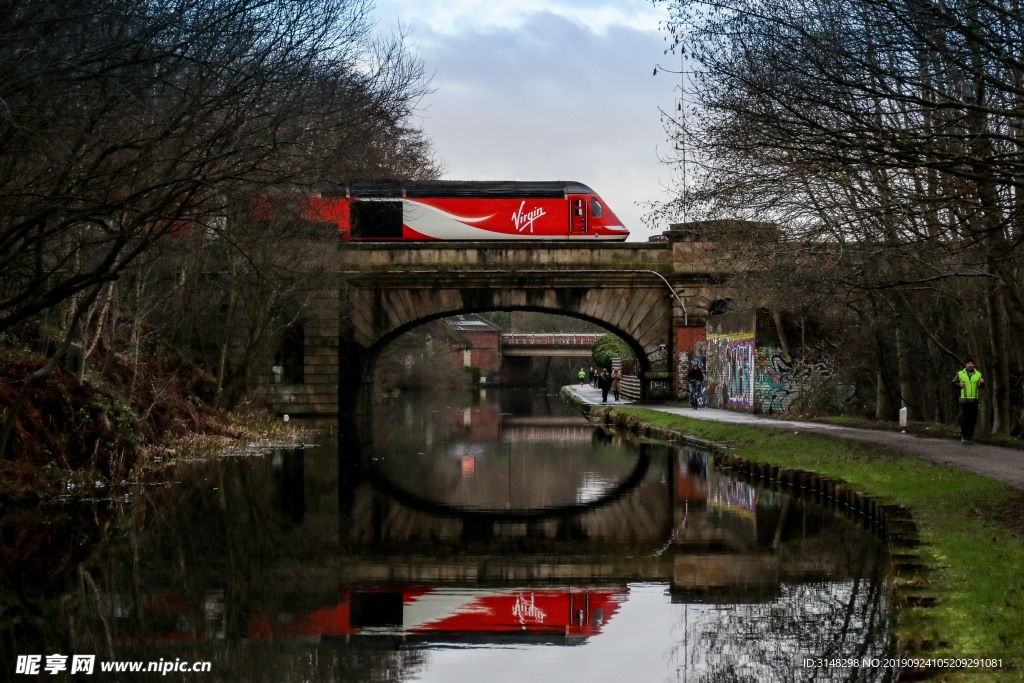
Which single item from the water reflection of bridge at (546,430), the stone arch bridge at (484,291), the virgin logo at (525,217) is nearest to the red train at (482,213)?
the virgin logo at (525,217)

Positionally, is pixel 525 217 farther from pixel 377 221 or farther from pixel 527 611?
pixel 527 611

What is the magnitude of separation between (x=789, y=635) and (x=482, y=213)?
1349 inches

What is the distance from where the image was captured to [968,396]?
22.5 m

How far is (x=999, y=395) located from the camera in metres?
26.3

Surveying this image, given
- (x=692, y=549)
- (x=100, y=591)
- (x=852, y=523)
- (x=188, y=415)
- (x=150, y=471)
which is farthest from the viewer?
(x=188, y=415)

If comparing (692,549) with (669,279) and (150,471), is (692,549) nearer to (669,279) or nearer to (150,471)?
(150,471)

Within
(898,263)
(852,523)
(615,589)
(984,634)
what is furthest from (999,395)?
(984,634)

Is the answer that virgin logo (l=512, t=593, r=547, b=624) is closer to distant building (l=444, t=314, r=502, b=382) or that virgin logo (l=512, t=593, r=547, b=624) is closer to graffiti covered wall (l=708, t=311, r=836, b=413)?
graffiti covered wall (l=708, t=311, r=836, b=413)

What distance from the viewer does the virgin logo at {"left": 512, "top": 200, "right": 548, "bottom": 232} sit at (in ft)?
141

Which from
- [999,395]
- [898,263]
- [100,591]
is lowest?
[100,591]

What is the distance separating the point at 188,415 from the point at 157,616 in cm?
1883

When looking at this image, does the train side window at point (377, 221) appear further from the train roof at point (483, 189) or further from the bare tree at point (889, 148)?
the bare tree at point (889, 148)

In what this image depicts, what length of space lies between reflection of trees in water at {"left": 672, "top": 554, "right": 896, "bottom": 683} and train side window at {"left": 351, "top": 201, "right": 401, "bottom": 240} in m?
32.4

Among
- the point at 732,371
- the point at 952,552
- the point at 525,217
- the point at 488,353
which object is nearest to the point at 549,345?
the point at 488,353
